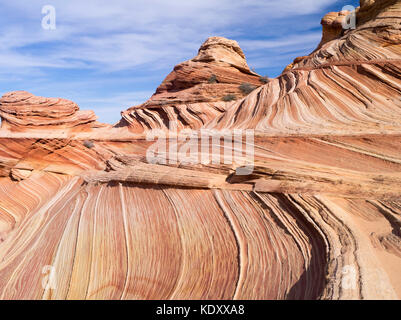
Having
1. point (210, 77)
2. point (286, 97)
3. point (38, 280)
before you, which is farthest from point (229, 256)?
point (210, 77)

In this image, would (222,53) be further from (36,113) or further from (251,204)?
(251,204)

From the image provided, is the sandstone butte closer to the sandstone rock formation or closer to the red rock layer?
the red rock layer

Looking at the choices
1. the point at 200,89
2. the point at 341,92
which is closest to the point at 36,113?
the point at 200,89

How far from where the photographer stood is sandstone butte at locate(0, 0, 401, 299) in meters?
5.26

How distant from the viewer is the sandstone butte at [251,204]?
526cm

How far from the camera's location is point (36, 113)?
1725 cm

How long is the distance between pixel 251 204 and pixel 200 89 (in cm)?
1166

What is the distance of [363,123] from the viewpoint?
935cm

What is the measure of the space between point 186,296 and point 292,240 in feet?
7.00

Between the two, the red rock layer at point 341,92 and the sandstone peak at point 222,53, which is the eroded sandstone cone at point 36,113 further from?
the red rock layer at point 341,92

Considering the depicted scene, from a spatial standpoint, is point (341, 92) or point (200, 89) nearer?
point (341, 92)

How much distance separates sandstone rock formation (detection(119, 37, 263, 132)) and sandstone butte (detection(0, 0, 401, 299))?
2.05 feet

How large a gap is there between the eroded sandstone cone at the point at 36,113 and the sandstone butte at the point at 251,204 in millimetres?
1435

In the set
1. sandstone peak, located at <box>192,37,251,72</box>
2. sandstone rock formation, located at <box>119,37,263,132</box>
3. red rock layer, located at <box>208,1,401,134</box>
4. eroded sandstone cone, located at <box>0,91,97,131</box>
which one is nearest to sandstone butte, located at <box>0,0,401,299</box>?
red rock layer, located at <box>208,1,401,134</box>
